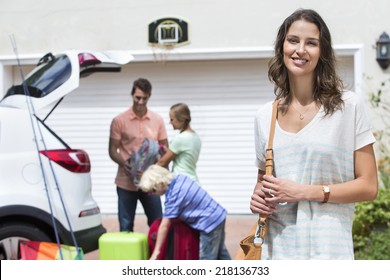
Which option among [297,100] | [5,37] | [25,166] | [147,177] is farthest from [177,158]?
[5,37]

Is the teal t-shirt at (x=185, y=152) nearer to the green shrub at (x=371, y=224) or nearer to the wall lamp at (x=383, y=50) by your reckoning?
the green shrub at (x=371, y=224)

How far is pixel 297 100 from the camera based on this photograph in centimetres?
260

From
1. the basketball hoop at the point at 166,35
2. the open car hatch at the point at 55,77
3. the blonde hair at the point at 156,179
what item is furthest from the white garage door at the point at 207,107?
the blonde hair at the point at 156,179

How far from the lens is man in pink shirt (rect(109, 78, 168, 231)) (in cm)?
690

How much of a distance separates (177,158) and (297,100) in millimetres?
3663

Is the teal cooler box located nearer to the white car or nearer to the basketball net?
the white car

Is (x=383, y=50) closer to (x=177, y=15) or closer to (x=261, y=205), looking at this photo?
(x=177, y=15)

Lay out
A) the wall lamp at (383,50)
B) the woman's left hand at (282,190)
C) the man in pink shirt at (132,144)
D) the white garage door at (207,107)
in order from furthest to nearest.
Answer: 1. the white garage door at (207,107)
2. the wall lamp at (383,50)
3. the man in pink shirt at (132,144)
4. the woman's left hand at (282,190)

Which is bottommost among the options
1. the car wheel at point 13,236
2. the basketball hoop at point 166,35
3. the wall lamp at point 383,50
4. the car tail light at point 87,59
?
the car wheel at point 13,236

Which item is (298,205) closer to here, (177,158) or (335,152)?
(335,152)

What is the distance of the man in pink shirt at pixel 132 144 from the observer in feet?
22.6

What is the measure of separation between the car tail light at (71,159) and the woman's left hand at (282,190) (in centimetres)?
313

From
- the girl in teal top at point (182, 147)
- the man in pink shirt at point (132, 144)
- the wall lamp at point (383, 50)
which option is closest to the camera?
the girl in teal top at point (182, 147)

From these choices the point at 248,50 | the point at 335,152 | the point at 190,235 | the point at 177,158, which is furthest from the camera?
the point at 248,50
